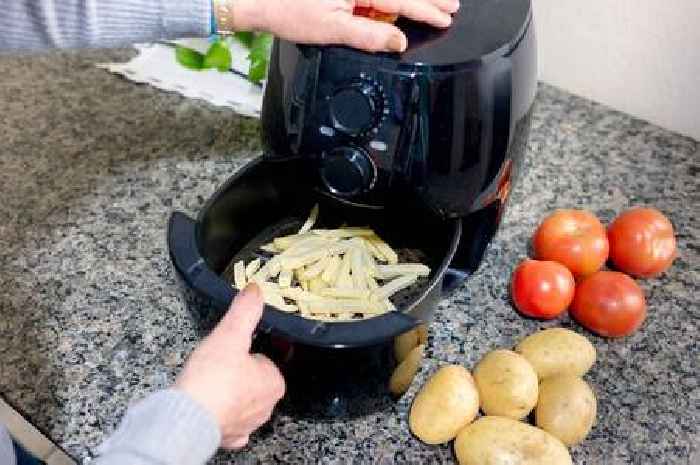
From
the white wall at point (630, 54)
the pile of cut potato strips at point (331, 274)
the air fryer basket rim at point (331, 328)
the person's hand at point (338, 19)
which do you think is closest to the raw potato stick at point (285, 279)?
the pile of cut potato strips at point (331, 274)

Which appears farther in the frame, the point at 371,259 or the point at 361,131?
the point at 371,259

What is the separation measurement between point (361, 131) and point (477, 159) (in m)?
0.10

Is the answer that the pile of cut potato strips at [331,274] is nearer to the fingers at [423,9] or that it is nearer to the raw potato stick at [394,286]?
the raw potato stick at [394,286]

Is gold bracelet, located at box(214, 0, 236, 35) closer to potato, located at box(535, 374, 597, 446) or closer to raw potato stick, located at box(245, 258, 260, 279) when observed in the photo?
raw potato stick, located at box(245, 258, 260, 279)

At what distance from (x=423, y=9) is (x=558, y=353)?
12.7 inches

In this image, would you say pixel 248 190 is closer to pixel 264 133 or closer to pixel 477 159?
pixel 264 133

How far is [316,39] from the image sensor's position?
25.0 inches

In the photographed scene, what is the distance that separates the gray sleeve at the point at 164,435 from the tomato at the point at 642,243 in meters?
0.49

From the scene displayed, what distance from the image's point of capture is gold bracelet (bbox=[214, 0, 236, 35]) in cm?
70

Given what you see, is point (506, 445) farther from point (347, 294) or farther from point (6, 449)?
point (6, 449)

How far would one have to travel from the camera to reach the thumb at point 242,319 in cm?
54

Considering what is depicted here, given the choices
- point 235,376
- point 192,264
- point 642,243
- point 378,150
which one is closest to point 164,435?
point 235,376

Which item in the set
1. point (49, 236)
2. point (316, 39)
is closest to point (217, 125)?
point (49, 236)

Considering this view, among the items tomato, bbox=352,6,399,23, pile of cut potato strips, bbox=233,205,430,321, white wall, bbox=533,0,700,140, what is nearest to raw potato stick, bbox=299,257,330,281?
pile of cut potato strips, bbox=233,205,430,321
